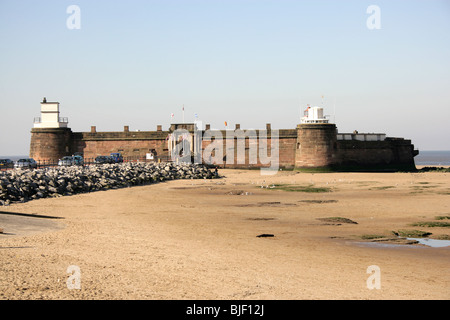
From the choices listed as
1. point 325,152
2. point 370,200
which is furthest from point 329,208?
point 325,152

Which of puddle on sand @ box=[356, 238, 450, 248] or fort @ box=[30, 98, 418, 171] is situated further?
fort @ box=[30, 98, 418, 171]

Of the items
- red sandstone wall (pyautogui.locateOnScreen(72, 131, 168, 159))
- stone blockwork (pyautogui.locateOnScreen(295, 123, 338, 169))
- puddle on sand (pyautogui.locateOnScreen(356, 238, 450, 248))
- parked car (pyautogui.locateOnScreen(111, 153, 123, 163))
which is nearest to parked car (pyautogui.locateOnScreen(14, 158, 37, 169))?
parked car (pyautogui.locateOnScreen(111, 153, 123, 163))

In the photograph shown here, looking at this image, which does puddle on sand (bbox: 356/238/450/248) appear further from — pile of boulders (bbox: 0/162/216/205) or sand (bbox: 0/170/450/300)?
pile of boulders (bbox: 0/162/216/205)

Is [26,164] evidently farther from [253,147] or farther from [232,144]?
[253,147]

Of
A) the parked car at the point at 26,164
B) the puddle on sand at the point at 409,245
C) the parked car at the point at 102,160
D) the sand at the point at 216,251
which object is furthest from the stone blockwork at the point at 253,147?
the puddle on sand at the point at 409,245

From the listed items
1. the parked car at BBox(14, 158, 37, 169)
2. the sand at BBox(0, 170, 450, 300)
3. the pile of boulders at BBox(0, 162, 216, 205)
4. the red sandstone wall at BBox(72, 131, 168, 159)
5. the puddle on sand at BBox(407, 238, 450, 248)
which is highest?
the red sandstone wall at BBox(72, 131, 168, 159)

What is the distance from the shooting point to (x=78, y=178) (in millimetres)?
30203

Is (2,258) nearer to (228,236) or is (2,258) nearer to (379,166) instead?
(228,236)

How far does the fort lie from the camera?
2045 inches

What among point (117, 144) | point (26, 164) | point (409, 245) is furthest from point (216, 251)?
point (117, 144)

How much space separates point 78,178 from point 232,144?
1043 inches

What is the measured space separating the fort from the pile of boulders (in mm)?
9206

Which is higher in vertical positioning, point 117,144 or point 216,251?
point 117,144

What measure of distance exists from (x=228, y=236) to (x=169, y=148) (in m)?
41.2
